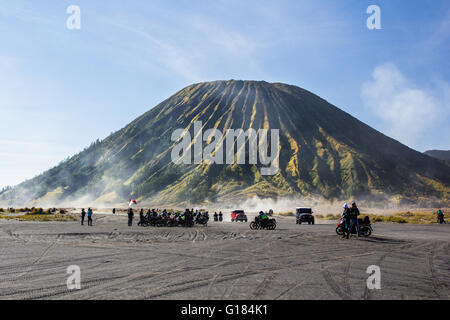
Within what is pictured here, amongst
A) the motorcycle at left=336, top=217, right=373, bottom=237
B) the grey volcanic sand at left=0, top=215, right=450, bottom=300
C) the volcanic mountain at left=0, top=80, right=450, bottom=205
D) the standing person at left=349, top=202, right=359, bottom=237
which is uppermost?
the volcanic mountain at left=0, top=80, right=450, bottom=205

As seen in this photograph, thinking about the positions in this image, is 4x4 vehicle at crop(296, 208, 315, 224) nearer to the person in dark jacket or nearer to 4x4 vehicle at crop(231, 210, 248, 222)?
4x4 vehicle at crop(231, 210, 248, 222)

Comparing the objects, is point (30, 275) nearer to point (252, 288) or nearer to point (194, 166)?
point (252, 288)

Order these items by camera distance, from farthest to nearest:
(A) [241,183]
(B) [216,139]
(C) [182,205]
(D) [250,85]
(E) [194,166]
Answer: (D) [250,85] → (B) [216,139] → (E) [194,166] → (A) [241,183] → (C) [182,205]

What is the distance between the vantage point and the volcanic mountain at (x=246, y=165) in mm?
113875

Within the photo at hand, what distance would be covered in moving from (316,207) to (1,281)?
91244 millimetres

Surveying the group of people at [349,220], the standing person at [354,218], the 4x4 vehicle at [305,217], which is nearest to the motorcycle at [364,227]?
the group of people at [349,220]

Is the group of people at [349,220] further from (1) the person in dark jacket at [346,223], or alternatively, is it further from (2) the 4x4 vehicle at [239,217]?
(2) the 4x4 vehicle at [239,217]

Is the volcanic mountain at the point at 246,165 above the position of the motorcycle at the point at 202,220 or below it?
above

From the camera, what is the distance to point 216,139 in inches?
5482

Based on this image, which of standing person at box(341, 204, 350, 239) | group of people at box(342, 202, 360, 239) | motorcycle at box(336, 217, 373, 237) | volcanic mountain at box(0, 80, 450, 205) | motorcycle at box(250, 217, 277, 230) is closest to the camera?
group of people at box(342, 202, 360, 239)

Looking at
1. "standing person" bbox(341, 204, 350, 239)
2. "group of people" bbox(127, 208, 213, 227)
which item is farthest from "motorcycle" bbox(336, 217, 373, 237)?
"group of people" bbox(127, 208, 213, 227)

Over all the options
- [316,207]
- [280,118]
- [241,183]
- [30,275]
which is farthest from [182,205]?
[30,275]

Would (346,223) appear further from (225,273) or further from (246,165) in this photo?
(246,165)

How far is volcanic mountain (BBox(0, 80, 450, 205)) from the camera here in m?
114
